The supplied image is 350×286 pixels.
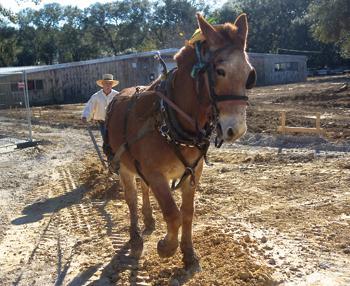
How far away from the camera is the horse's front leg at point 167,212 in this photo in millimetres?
3979

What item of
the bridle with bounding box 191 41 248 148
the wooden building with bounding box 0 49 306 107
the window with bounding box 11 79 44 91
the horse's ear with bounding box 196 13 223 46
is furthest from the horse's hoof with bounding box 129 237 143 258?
the window with bounding box 11 79 44 91

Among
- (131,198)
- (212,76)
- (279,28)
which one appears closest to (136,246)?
(131,198)

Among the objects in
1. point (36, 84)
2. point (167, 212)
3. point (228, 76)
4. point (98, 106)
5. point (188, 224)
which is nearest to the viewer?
point (228, 76)

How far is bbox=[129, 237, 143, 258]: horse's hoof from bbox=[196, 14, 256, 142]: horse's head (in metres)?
2.06

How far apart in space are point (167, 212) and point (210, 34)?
59.5 inches

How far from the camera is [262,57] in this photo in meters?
41.8

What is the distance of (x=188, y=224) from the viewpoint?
457 cm

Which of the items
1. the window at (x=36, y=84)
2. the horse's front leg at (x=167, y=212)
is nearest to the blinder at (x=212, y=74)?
the horse's front leg at (x=167, y=212)

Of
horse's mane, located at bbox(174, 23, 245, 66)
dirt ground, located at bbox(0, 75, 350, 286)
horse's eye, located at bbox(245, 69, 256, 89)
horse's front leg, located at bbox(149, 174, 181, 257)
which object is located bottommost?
dirt ground, located at bbox(0, 75, 350, 286)

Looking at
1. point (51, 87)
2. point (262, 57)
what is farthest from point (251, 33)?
point (51, 87)

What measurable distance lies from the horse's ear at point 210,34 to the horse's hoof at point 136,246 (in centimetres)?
249

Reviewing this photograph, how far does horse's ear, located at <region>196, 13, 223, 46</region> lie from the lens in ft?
11.6

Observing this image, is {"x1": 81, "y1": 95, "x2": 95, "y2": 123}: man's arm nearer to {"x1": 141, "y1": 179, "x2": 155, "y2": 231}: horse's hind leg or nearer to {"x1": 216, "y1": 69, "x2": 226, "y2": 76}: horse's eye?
{"x1": 141, "y1": 179, "x2": 155, "y2": 231}: horse's hind leg

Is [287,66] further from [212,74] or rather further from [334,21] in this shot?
[212,74]
